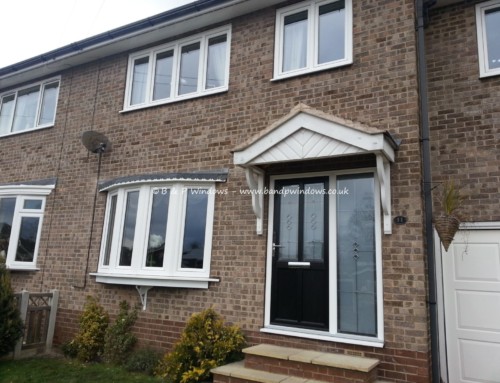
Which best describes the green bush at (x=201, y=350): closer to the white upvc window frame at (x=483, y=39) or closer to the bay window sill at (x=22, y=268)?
the bay window sill at (x=22, y=268)

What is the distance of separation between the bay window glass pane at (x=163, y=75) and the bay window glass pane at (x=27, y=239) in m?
3.85

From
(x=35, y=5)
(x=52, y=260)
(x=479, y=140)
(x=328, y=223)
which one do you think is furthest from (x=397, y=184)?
(x=35, y=5)

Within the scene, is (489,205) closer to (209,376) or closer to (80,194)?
(209,376)

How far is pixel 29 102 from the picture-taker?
10297mm

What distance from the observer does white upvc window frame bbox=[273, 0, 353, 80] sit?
623 cm

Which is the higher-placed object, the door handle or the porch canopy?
the porch canopy

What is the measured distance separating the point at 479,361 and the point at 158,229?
5.19 meters

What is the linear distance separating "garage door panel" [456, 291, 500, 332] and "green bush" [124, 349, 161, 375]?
4443 mm

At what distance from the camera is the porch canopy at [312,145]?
16.9ft

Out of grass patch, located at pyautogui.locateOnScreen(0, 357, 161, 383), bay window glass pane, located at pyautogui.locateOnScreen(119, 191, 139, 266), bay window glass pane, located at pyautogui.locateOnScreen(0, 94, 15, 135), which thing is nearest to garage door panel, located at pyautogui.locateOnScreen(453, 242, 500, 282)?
grass patch, located at pyautogui.locateOnScreen(0, 357, 161, 383)

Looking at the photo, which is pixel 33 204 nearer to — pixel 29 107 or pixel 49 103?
pixel 49 103

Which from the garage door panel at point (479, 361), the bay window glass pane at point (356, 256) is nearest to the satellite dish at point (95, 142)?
the bay window glass pane at point (356, 256)

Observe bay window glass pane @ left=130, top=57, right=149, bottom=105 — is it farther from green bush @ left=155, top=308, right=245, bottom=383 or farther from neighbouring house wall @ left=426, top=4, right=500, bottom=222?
neighbouring house wall @ left=426, top=4, right=500, bottom=222

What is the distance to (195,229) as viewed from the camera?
22.7 ft
